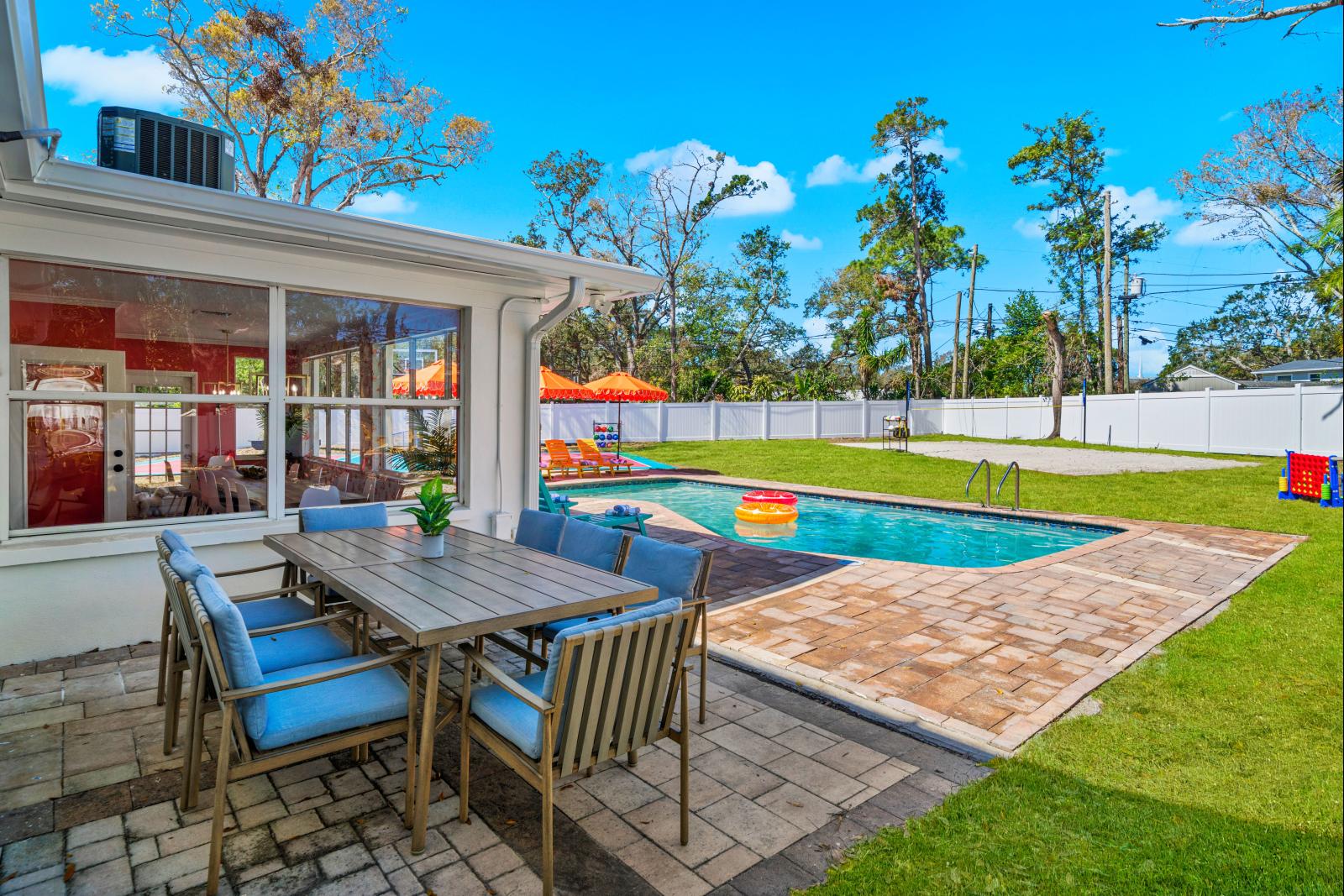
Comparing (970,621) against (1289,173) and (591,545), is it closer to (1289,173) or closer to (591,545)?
(591,545)

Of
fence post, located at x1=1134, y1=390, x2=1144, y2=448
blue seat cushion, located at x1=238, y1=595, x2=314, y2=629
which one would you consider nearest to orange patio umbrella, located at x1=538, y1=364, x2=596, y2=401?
blue seat cushion, located at x1=238, y1=595, x2=314, y2=629

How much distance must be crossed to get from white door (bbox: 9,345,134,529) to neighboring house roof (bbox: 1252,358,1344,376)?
554 cm

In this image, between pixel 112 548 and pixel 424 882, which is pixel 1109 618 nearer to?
pixel 424 882

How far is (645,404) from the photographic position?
2231 cm

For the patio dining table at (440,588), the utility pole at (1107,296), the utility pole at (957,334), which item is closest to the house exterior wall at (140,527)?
the patio dining table at (440,588)

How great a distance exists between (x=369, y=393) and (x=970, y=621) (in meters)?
4.70

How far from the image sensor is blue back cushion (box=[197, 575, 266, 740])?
222cm

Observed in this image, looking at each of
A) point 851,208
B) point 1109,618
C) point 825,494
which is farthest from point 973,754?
point 851,208

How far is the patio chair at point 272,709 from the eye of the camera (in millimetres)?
2188

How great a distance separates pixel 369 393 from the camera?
17.5ft

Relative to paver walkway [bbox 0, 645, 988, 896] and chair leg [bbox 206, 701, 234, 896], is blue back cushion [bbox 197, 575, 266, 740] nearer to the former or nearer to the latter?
chair leg [bbox 206, 701, 234, 896]

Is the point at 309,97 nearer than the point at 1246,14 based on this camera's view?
No

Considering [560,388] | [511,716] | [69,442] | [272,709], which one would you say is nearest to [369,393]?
[69,442]

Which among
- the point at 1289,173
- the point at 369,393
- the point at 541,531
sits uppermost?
the point at 1289,173
